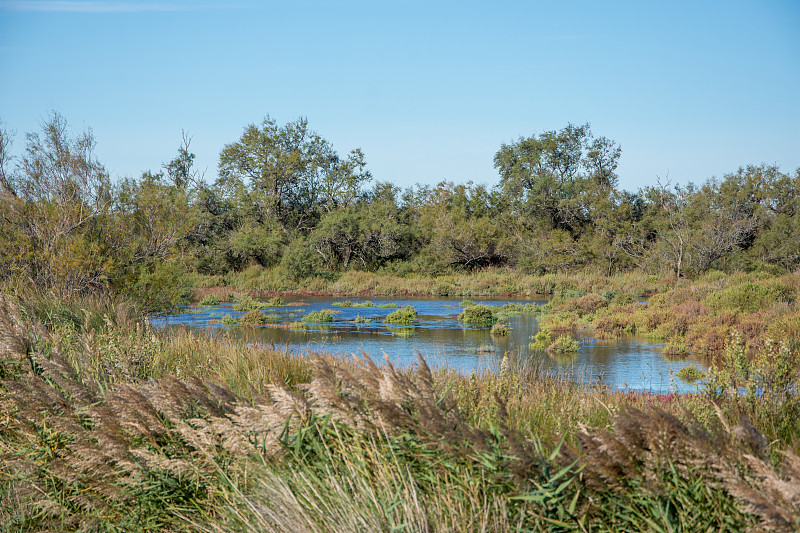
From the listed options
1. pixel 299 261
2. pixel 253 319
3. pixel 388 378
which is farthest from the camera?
pixel 299 261

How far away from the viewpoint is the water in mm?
12408

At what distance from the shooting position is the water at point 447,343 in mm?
12408

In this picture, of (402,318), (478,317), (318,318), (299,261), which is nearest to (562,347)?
(478,317)

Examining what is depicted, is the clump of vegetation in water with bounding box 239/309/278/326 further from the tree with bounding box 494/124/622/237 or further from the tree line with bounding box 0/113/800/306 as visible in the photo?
the tree with bounding box 494/124/622/237

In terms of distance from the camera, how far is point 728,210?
38.1m

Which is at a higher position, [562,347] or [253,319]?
[253,319]

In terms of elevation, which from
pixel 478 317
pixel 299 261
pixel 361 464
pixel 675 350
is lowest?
pixel 675 350

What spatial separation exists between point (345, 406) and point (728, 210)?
40.2 meters

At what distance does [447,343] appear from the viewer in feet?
56.3

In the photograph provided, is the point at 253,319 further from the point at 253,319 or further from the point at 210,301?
the point at 210,301

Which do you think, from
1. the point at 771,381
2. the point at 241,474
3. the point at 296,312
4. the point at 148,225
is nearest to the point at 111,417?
the point at 241,474

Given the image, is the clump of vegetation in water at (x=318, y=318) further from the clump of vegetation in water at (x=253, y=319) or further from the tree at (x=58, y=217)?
the tree at (x=58, y=217)

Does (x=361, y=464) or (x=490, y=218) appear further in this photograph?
(x=490, y=218)

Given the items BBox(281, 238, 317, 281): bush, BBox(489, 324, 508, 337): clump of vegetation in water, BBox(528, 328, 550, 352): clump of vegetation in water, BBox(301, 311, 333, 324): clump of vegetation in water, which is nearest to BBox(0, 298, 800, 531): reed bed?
BBox(528, 328, 550, 352): clump of vegetation in water
